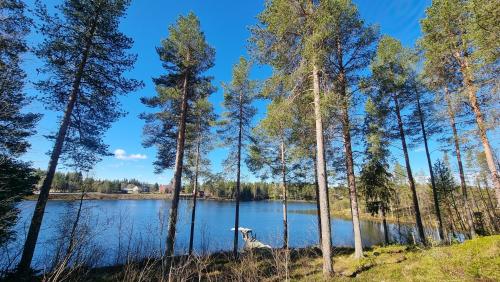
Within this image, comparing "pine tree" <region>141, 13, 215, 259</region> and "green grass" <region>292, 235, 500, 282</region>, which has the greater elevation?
"pine tree" <region>141, 13, 215, 259</region>

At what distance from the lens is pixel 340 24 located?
9336 millimetres

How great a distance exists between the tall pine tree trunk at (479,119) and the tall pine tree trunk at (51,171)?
1381 cm

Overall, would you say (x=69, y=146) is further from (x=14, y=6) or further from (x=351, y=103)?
(x=351, y=103)

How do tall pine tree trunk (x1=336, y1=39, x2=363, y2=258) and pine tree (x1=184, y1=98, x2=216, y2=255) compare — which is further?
pine tree (x1=184, y1=98, x2=216, y2=255)

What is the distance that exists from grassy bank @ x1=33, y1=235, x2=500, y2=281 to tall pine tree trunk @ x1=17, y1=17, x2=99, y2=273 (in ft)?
5.27

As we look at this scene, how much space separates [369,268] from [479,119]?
23.0 ft

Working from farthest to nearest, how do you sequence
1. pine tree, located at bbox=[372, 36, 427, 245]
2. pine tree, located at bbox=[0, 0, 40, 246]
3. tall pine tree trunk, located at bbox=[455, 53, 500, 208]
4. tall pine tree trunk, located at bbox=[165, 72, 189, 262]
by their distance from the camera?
pine tree, located at bbox=[372, 36, 427, 245] → tall pine tree trunk, located at bbox=[455, 53, 500, 208] → tall pine tree trunk, located at bbox=[165, 72, 189, 262] → pine tree, located at bbox=[0, 0, 40, 246]

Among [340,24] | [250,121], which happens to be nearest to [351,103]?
[340,24]

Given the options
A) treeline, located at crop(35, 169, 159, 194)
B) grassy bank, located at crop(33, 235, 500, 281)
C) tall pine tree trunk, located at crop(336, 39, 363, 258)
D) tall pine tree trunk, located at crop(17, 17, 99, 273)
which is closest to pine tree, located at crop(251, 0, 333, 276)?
grassy bank, located at crop(33, 235, 500, 281)

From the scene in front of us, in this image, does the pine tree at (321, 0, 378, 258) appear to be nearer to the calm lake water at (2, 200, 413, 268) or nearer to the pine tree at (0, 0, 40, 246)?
the calm lake water at (2, 200, 413, 268)

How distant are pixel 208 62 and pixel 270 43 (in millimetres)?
3866

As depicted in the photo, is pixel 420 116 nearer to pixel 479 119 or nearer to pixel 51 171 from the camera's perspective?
pixel 479 119

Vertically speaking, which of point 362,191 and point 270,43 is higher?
point 270,43

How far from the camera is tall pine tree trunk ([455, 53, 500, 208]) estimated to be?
919cm
